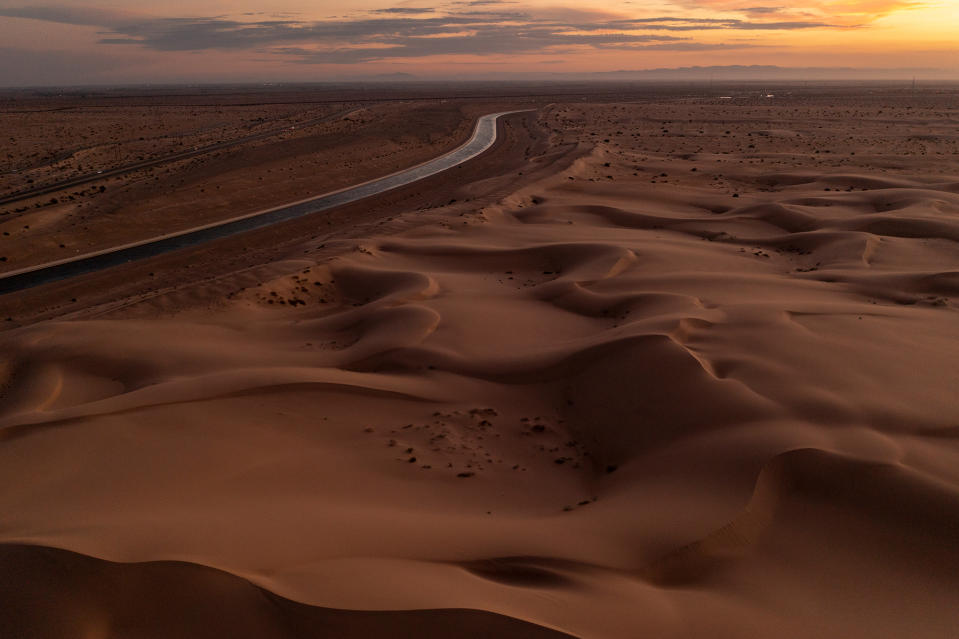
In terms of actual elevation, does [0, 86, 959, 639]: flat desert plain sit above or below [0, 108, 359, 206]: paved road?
below

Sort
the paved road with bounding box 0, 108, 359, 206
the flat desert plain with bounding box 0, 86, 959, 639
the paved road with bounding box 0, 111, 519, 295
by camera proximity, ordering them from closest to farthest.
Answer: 1. the flat desert plain with bounding box 0, 86, 959, 639
2. the paved road with bounding box 0, 111, 519, 295
3. the paved road with bounding box 0, 108, 359, 206

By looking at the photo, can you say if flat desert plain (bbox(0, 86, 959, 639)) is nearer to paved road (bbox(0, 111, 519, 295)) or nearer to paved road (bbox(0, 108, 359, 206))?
paved road (bbox(0, 111, 519, 295))

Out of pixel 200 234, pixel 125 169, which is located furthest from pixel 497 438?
pixel 125 169

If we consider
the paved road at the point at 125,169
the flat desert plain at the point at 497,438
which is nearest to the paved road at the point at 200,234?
the flat desert plain at the point at 497,438

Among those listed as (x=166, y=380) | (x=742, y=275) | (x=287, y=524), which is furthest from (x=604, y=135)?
(x=287, y=524)

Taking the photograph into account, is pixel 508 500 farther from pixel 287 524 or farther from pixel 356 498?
pixel 287 524

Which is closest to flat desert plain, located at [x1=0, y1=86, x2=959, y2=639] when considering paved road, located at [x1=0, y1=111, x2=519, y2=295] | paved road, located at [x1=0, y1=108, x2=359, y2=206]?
paved road, located at [x1=0, y1=111, x2=519, y2=295]
